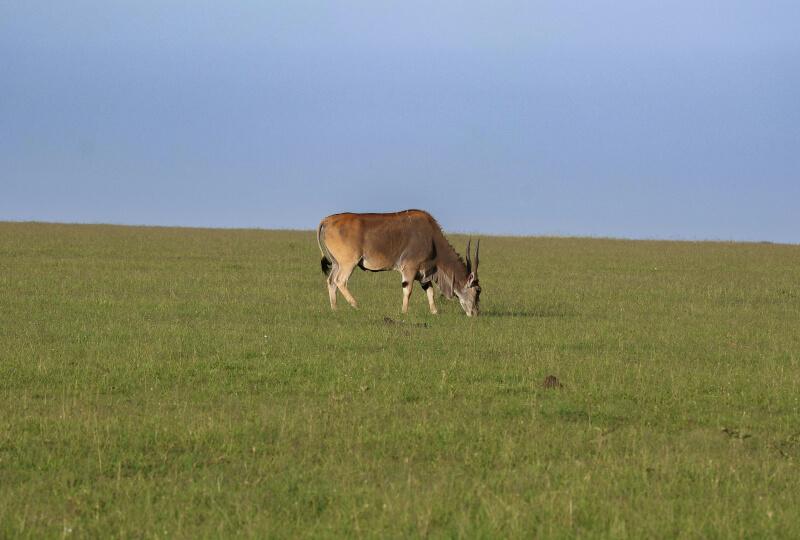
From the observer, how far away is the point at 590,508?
22.9ft

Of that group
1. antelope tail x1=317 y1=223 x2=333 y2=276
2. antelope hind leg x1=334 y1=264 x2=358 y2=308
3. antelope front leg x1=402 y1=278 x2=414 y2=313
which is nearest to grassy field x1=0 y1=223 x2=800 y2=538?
antelope front leg x1=402 y1=278 x2=414 y2=313

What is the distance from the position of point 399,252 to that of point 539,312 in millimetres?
2933

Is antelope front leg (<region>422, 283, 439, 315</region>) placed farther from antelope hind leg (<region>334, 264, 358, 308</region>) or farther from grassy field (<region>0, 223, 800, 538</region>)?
antelope hind leg (<region>334, 264, 358, 308</region>)

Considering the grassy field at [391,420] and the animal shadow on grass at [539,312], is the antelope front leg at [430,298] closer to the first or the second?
the grassy field at [391,420]

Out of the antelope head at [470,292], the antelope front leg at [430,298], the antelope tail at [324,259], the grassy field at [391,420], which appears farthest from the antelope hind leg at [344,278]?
the antelope head at [470,292]

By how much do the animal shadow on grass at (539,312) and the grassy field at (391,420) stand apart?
0.07m

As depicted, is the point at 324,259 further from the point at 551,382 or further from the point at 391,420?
the point at 391,420

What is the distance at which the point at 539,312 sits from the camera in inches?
789

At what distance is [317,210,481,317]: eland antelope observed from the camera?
19234 mm

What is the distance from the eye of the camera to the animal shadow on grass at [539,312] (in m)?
19.4

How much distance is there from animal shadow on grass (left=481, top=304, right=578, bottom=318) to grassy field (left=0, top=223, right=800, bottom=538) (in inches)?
2.9

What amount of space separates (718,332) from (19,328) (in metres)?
10.7

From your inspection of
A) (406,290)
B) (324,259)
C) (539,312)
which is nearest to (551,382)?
(406,290)

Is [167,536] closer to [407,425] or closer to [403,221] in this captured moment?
[407,425]
